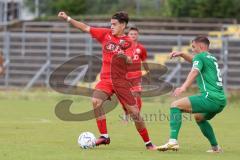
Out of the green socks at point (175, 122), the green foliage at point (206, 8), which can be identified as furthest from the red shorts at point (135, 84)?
the green foliage at point (206, 8)

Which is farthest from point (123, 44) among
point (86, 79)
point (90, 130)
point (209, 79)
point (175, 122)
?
point (86, 79)

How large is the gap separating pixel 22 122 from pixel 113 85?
19.4ft

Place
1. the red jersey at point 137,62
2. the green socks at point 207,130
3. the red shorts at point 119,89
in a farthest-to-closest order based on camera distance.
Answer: the red jersey at point 137,62 < the red shorts at point 119,89 < the green socks at point 207,130

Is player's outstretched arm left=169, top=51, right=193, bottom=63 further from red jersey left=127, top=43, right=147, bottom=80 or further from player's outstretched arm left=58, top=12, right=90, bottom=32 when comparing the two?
red jersey left=127, top=43, right=147, bottom=80

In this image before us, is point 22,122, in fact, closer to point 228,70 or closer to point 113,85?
point 113,85

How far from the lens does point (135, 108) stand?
45.5ft

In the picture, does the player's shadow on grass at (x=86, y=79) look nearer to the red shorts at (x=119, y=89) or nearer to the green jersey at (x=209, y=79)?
the red shorts at (x=119, y=89)

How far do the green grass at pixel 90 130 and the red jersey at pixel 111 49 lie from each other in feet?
4.29

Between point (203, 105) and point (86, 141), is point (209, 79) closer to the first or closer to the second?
point (203, 105)

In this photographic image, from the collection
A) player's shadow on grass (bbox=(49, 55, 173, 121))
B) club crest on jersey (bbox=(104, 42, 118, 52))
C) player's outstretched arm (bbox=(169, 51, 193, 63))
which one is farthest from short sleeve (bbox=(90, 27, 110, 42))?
player's shadow on grass (bbox=(49, 55, 173, 121))

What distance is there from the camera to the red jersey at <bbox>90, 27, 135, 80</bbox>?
13.8 meters

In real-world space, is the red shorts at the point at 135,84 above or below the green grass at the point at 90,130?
above

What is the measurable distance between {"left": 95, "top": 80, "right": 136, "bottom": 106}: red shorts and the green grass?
0.82 m

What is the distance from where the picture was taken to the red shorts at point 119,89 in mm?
13867
